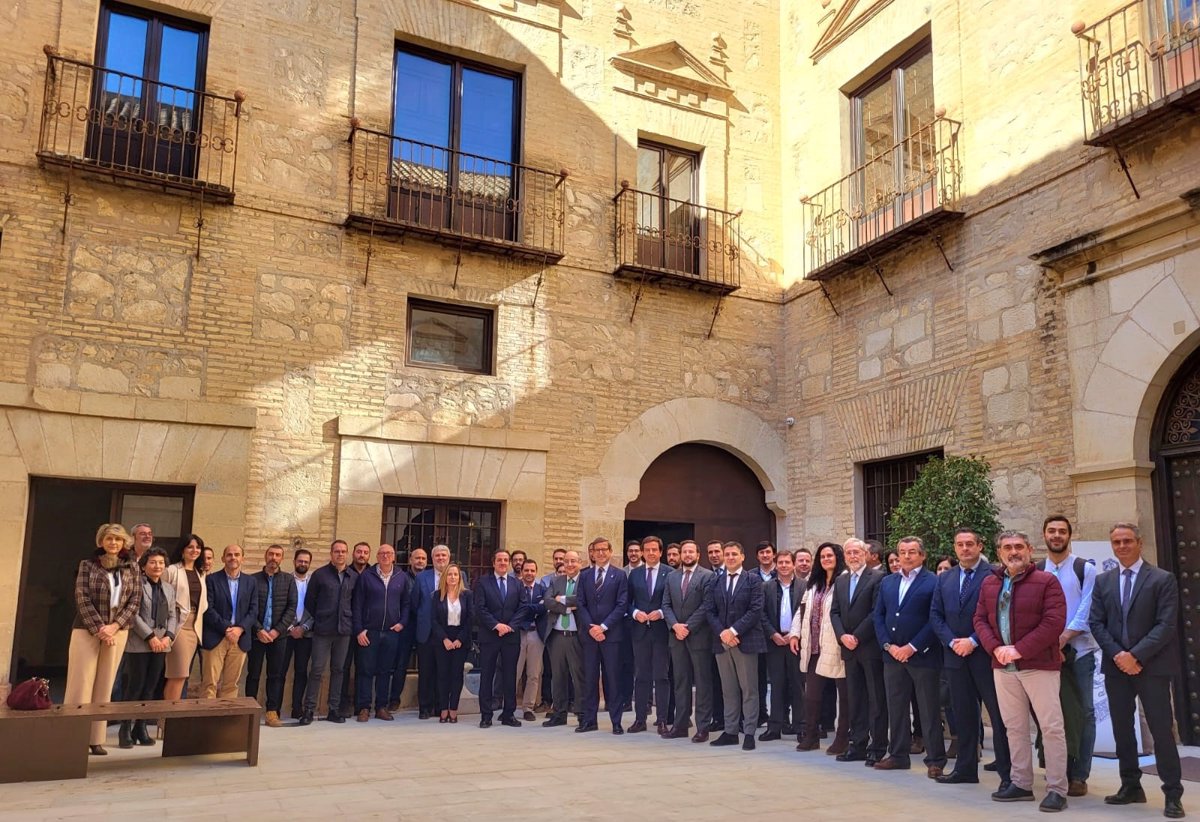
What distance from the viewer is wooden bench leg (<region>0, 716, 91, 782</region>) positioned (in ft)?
19.7

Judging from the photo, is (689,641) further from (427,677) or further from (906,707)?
(427,677)

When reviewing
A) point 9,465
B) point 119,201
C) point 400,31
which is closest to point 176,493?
point 9,465

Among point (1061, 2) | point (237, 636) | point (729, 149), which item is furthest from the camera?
point (729, 149)

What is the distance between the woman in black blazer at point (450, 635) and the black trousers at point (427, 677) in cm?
9

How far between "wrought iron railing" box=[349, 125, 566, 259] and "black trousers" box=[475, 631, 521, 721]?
437 centimetres

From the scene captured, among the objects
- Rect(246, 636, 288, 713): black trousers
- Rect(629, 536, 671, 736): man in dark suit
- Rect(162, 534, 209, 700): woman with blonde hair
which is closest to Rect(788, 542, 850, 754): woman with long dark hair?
Rect(629, 536, 671, 736): man in dark suit

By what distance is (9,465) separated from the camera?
9.07 meters

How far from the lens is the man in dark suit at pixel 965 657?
6.19 metres

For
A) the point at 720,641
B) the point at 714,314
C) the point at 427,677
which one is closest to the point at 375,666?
the point at 427,677

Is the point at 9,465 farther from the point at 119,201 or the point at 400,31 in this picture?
the point at 400,31

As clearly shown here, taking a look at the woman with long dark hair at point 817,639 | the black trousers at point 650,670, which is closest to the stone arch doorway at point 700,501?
the black trousers at point 650,670

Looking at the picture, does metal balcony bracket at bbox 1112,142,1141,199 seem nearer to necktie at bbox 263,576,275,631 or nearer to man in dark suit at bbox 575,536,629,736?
man in dark suit at bbox 575,536,629,736

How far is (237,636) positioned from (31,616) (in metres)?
7.11

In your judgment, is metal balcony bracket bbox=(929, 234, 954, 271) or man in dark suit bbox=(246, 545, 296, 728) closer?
man in dark suit bbox=(246, 545, 296, 728)
